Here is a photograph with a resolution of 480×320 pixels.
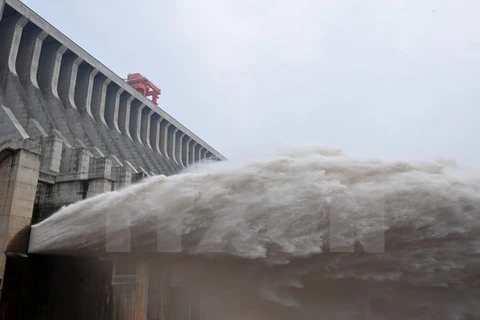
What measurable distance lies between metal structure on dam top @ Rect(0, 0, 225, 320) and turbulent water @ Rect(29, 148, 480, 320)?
2385mm

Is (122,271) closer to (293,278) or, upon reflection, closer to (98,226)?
(98,226)

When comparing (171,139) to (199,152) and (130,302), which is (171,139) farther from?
(130,302)

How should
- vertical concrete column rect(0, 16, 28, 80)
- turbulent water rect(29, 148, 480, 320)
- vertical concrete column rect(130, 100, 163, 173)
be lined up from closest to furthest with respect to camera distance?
turbulent water rect(29, 148, 480, 320) < vertical concrete column rect(0, 16, 28, 80) < vertical concrete column rect(130, 100, 163, 173)

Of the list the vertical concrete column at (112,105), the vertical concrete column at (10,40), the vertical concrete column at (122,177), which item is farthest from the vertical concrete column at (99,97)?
the vertical concrete column at (122,177)

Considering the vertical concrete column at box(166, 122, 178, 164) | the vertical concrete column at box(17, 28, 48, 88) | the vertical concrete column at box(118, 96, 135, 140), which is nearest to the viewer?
the vertical concrete column at box(17, 28, 48, 88)

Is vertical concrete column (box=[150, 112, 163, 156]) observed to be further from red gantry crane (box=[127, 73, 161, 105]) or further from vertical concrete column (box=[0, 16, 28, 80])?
vertical concrete column (box=[0, 16, 28, 80])

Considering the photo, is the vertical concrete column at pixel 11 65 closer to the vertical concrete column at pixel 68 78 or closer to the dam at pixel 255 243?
the vertical concrete column at pixel 68 78

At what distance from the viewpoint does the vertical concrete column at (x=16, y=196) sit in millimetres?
9344

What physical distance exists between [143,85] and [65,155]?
30.8 m

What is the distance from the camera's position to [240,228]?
16.2ft

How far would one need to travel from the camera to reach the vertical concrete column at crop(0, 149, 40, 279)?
9344 millimetres

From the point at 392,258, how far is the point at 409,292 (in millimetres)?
551

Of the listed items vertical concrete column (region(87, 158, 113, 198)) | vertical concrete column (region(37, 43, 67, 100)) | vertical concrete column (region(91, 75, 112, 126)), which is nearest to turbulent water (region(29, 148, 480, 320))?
vertical concrete column (region(87, 158, 113, 198))

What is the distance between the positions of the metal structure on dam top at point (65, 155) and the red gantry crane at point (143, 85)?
25.4 ft
